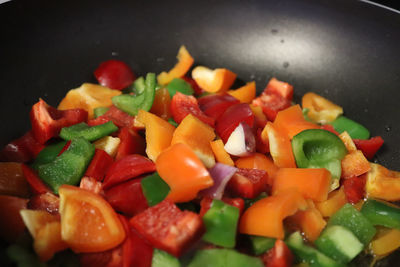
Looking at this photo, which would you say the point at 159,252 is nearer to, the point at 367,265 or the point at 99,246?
the point at 99,246

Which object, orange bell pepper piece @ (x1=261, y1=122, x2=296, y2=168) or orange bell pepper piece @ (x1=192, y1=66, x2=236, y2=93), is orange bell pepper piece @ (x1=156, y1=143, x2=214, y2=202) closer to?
orange bell pepper piece @ (x1=261, y1=122, x2=296, y2=168)

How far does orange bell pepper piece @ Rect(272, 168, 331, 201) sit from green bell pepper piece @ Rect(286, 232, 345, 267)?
0.81 feet

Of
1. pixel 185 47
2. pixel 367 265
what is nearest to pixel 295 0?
pixel 185 47

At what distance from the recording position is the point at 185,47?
302 cm

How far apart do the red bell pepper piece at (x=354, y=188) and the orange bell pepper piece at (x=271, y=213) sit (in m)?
0.40

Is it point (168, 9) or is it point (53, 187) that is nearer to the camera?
point (53, 187)

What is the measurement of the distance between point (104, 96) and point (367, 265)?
1826 millimetres

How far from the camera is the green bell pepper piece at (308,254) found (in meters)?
1.87

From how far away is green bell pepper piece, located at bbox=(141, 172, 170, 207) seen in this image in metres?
1.99

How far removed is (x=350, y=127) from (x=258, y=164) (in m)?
0.78

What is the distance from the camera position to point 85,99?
2.65 meters

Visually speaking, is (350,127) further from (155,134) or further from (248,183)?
(155,134)

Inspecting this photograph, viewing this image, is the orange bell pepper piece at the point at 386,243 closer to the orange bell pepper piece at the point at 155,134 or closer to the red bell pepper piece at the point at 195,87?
the orange bell pepper piece at the point at 155,134

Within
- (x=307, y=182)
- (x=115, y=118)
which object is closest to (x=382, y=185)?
(x=307, y=182)
